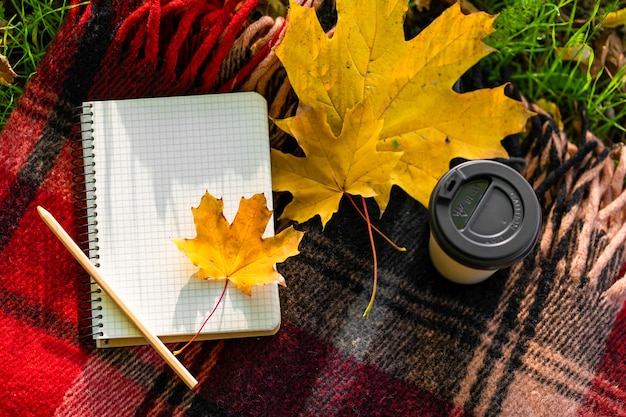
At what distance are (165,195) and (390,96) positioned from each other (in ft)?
1.06

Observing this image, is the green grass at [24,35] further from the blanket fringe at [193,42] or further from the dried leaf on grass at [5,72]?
the blanket fringe at [193,42]

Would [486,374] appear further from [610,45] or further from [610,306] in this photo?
[610,45]

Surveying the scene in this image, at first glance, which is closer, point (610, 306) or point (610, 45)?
point (610, 306)

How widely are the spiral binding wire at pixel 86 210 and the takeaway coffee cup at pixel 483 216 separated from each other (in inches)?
17.2

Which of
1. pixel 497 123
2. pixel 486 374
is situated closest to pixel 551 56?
pixel 497 123

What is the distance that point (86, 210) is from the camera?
0.91 meters

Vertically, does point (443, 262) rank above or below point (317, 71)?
below

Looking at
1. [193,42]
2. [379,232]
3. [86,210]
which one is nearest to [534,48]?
[379,232]

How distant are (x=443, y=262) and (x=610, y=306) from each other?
0.81 ft

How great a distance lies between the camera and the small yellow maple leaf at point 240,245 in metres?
0.85

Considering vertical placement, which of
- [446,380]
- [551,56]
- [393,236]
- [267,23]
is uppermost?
[267,23]

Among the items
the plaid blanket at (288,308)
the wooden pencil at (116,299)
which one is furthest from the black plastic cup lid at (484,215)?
the wooden pencil at (116,299)

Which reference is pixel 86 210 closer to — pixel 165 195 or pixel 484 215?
pixel 165 195

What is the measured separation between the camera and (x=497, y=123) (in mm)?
900
